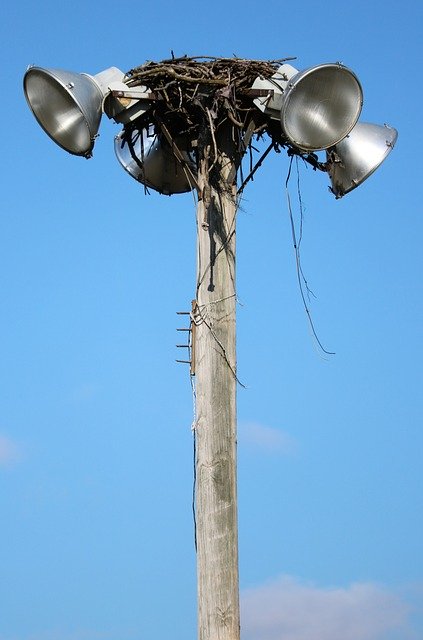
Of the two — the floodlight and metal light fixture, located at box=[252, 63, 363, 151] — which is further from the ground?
the floodlight

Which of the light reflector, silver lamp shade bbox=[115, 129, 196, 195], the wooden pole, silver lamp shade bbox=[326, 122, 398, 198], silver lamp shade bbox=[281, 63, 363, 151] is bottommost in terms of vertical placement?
the wooden pole

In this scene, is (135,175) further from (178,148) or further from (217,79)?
(217,79)

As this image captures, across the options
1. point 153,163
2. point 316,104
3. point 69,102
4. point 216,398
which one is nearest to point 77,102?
point 69,102

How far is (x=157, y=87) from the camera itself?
7.25m

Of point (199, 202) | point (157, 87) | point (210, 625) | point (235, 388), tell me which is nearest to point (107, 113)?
point (157, 87)

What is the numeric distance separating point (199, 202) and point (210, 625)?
261 cm

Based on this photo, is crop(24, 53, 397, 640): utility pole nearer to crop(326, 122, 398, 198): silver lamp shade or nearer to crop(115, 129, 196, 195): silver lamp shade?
crop(326, 122, 398, 198): silver lamp shade

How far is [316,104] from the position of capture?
270 inches

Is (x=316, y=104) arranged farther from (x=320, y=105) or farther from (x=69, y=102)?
(x=69, y=102)

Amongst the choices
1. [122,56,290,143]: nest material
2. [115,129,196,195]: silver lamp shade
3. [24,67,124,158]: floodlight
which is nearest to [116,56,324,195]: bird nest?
[122,56,290,143]: nest material

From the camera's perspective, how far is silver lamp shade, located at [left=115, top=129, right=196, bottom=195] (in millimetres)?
8242

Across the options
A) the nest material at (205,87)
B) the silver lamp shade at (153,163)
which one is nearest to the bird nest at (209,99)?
the nest material at (205,87)

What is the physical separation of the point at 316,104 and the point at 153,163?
1866mm

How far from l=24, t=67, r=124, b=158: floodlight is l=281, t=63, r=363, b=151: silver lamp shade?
1191 millimetres
